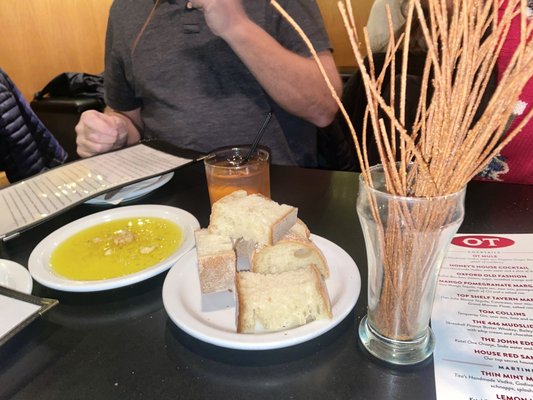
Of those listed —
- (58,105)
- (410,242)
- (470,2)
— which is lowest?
(58,105)

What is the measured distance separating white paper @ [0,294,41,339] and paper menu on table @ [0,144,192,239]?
0.88ft

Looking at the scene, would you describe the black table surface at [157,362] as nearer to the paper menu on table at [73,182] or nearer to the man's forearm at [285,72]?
the paper menu on table at [73,182]

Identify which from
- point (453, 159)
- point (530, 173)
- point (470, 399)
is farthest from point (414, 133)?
point (530, 173)

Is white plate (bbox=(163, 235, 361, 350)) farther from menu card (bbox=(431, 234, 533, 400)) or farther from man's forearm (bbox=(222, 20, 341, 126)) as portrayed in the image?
man's forearm (bbox=(222, 20, 341, 126))

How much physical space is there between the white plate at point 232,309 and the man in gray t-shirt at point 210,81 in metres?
0.70

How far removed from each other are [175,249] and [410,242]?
17.9 inches

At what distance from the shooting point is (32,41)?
3.47m

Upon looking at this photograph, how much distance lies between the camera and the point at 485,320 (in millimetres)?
596

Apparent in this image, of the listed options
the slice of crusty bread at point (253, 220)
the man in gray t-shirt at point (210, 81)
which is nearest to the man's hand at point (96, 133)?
the man in gray t-shirt at point (210, 81)

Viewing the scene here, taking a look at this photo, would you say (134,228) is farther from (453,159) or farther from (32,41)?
(32,41)

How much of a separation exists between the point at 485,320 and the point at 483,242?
219 mm

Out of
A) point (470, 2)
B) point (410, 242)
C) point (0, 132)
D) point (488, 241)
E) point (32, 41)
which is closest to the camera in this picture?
point (470, 2)

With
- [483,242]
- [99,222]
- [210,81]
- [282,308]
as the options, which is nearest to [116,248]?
[99,222]

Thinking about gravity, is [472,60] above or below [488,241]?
above
